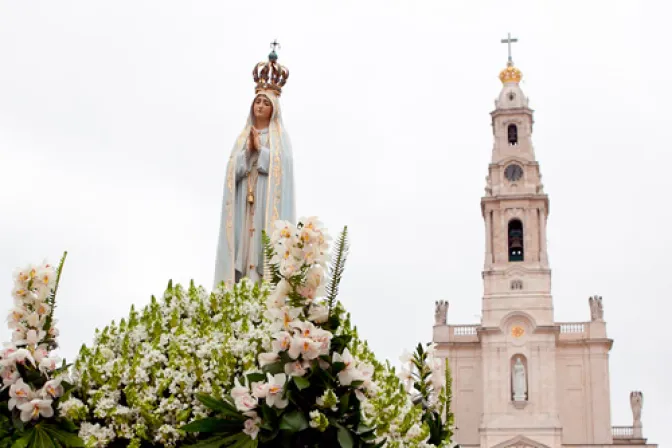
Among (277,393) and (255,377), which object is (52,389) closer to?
(255,377)

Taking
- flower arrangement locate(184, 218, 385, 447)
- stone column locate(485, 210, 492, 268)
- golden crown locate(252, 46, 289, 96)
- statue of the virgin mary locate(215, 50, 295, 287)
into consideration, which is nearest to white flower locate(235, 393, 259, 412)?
flower arrangement locate(184, 218, 385, 447)

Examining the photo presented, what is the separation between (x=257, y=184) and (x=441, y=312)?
43161 mm

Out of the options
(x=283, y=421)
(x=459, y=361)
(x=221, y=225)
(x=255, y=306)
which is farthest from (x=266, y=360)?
(x=459, y=361)

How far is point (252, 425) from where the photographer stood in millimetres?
5562

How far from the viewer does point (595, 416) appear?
5091 cm

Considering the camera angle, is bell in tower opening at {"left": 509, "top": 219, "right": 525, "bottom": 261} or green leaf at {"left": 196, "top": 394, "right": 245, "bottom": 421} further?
bell in tower opening at {"left": 509, "top": 219, "right": 525, "bottom": 261}

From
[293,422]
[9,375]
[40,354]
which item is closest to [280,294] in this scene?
[293,422]

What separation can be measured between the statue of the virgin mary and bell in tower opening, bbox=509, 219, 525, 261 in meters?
43.3

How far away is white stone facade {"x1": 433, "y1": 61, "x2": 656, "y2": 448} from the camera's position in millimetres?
49844

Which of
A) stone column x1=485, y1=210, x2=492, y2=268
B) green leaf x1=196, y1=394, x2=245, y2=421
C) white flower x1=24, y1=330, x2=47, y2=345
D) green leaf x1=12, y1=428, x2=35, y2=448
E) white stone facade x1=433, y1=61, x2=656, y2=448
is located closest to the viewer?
green leaf x1=196, y1=394, x2=245, y2=421

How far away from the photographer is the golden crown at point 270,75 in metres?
11.3

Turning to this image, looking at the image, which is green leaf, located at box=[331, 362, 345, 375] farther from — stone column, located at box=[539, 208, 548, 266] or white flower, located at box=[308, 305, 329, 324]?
stone column, located at box=[539, 208, 548, 266]

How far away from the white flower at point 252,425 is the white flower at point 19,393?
1.51 metres

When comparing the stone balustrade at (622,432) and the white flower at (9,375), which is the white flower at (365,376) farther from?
the stone balustrade at (622,432)
